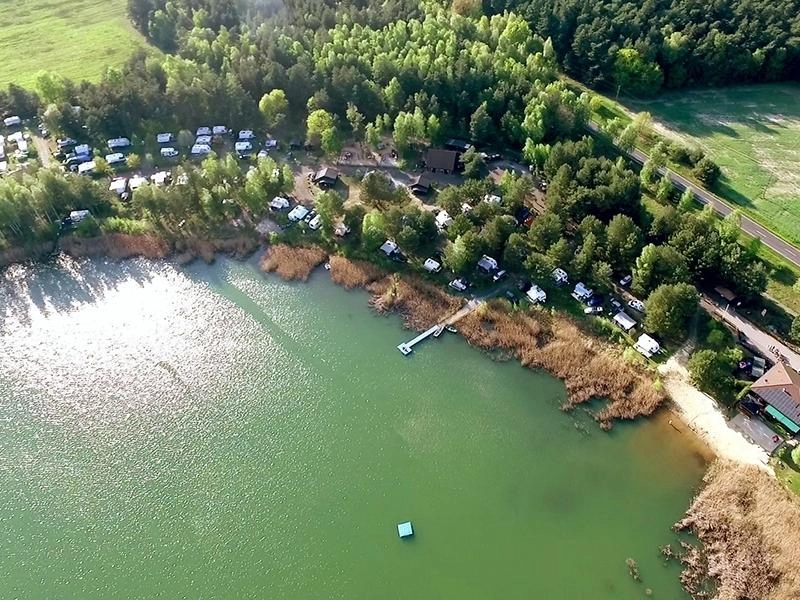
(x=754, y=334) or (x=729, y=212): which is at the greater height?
(x=729, y=212)

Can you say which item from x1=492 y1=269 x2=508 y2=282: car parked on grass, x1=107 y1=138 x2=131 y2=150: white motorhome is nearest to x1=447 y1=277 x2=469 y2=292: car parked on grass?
x1=492 y1=269 x2=508 y2=282: car parked on grass

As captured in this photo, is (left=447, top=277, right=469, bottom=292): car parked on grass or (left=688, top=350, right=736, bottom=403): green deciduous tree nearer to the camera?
(left=688, top=350, right=736, bottom=403): green deciduous tree

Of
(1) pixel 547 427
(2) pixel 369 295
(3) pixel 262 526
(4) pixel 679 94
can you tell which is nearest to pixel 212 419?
(3) pixel 262 526

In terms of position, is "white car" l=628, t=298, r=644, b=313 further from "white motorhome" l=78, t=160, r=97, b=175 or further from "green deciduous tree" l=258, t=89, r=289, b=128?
"white motorhome" l=78, t=160, r=97, b=175

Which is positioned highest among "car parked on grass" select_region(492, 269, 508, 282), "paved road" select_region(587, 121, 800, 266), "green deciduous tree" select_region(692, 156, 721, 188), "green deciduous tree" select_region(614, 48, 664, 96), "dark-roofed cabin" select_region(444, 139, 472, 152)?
"green deciduous tree" select_region(614, 48, 664, 96)

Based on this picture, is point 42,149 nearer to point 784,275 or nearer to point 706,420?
point 706,420

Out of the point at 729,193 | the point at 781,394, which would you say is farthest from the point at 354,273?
the point at 729,193
